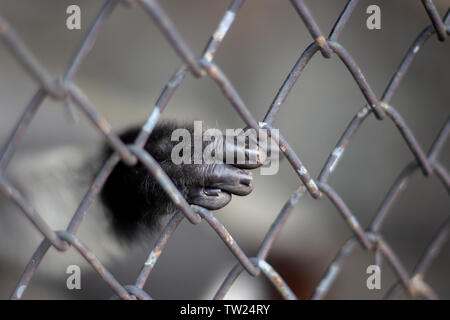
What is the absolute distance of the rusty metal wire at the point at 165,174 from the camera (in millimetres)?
428

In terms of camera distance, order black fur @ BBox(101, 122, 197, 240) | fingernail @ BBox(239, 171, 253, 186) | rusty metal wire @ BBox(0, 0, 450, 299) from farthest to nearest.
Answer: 1. black fur @ BBox(101, 122, 197, 240)
2. fingernail @ BBox(239, 171, 253, 186)
3. rusty metal wire @ BBox(0, 0, 450, 299)

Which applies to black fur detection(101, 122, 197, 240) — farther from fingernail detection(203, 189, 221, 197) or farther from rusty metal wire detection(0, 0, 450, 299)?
rusty metal wire detection(0, 0, 450, 299)

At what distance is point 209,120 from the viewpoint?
4.94 feet

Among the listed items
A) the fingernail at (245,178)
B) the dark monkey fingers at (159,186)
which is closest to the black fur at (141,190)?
the dark monkey fingers at (159,186)

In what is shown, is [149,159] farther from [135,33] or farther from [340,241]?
[340,241]

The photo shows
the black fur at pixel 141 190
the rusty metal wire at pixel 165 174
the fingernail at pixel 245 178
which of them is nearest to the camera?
the rusty metal wire at pixel 165 174

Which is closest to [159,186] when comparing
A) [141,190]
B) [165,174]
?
[141,190]

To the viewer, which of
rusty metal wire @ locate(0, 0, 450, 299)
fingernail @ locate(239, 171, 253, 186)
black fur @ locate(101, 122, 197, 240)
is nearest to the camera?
rusty metal wire @ locate(0, 0, 450, 299)

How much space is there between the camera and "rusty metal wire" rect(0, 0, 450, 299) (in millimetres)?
428

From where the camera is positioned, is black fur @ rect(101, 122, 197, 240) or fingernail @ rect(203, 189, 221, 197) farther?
black fur @ rect(101, 122, 197, 240)

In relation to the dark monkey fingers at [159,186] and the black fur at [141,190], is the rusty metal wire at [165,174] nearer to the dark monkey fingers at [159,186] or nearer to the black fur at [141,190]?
Answer: the dark monkey fingers at [159,186]

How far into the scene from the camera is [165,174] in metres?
0.52

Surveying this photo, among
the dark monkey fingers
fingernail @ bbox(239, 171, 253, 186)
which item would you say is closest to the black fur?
the dark monkey fingers

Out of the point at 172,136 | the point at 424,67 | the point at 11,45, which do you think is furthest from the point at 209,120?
the point at 11,45
